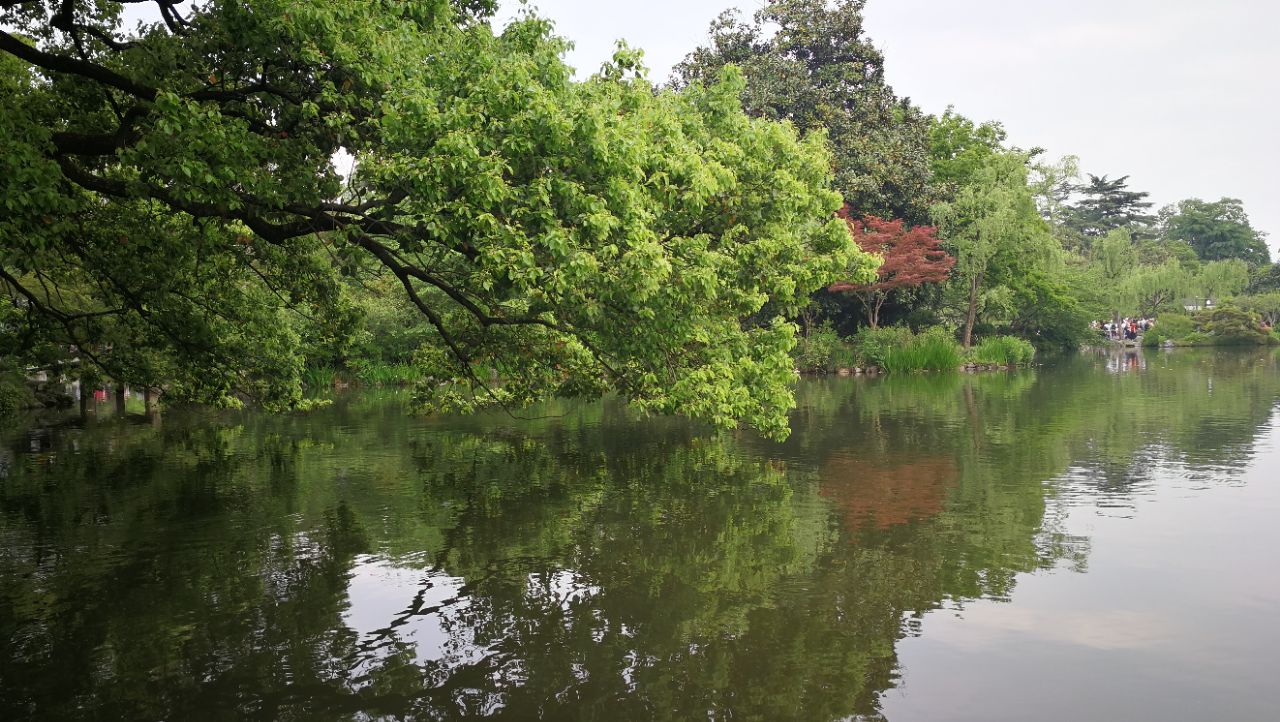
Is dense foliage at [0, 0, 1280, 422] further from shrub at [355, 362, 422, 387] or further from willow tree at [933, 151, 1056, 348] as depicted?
willow tree at [933, 151, 1056, 348]

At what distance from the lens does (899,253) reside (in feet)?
136

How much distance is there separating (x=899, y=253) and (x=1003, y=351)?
9.52m

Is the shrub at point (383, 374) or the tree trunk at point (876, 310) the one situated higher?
the tree trunk at point (876, 310)

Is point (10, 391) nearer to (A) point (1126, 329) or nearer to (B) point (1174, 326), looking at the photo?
(B) point (1174, 326)

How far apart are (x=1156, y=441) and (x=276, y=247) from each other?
59.2 ft

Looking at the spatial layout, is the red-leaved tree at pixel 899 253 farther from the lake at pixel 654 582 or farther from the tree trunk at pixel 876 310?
the lake at pixel 654 582

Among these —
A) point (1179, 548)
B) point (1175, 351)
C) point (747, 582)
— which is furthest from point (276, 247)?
point (1175, 351)

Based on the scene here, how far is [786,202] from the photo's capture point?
52.9 feet

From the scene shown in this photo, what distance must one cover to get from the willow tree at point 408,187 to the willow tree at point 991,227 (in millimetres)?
31206

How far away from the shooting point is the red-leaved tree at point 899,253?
4084 centimetres

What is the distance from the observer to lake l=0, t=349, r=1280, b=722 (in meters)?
7.17

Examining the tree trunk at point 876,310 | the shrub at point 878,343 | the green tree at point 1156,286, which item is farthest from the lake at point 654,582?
the green tree at point 1156,286

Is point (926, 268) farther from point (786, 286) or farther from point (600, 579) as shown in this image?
point (600, 579)

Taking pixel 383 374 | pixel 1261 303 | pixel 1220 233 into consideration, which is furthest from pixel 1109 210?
pixel 383 374
